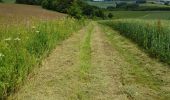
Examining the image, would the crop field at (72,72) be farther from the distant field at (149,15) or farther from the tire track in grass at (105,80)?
the distant field at (149,15)

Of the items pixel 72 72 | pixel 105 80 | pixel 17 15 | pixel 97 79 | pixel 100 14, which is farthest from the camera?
pixel 100 14

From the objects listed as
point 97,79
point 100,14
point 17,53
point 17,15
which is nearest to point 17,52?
point 17,53

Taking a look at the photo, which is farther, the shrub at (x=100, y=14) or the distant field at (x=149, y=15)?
the shrub at (x=100, y=14)

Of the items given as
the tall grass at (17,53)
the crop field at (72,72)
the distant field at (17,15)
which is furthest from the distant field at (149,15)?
the tall grass at (17,53)

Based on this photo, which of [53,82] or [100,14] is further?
[100,14]

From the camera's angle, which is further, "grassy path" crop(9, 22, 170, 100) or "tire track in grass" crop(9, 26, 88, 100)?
"grassy path" crop(9, 22, 170, 100)

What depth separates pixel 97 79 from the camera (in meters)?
12.6

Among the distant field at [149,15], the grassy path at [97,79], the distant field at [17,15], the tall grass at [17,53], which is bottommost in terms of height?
the distant field at [149,15]

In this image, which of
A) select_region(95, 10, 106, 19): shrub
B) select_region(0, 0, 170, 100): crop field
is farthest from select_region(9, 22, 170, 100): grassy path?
select_region(95, 10, 106, 19): shrub

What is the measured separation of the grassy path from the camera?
35.0 feet

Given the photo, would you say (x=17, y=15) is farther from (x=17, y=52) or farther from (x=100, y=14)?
(x=100, y=14)

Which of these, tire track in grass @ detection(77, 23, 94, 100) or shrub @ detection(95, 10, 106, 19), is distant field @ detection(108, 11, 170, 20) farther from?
tire track in grass @ detection(77, 23, 94, 100)

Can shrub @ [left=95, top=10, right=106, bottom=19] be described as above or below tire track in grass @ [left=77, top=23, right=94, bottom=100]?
below

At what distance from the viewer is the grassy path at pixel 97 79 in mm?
10680
